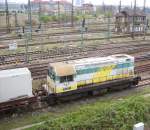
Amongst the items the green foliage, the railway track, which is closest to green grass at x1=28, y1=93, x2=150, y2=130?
the green foliage

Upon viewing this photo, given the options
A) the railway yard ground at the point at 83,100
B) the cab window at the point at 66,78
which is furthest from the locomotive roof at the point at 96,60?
the railway yard ground at the point at 83,100

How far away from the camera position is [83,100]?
2138 cm

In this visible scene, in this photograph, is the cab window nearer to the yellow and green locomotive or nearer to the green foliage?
the yellow and green locomotive

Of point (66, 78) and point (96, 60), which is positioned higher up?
point (96, 60)

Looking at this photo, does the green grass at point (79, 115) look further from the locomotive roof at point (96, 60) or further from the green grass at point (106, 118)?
the locomotive roof at point (96, 60)

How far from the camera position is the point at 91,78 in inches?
859

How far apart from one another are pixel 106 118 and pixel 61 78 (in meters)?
6.32

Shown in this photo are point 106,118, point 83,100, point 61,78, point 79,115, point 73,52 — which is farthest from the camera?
point 73,52

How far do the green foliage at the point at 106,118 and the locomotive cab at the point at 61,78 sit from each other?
4.33m

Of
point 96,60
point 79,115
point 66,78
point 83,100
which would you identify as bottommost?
point 83,100

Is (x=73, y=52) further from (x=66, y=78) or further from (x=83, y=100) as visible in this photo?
(x=66, y=78)

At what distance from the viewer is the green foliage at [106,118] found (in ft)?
46.1

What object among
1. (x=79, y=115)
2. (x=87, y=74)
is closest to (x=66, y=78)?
(x=87, y=74)

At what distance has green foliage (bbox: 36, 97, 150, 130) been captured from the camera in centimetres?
1405
